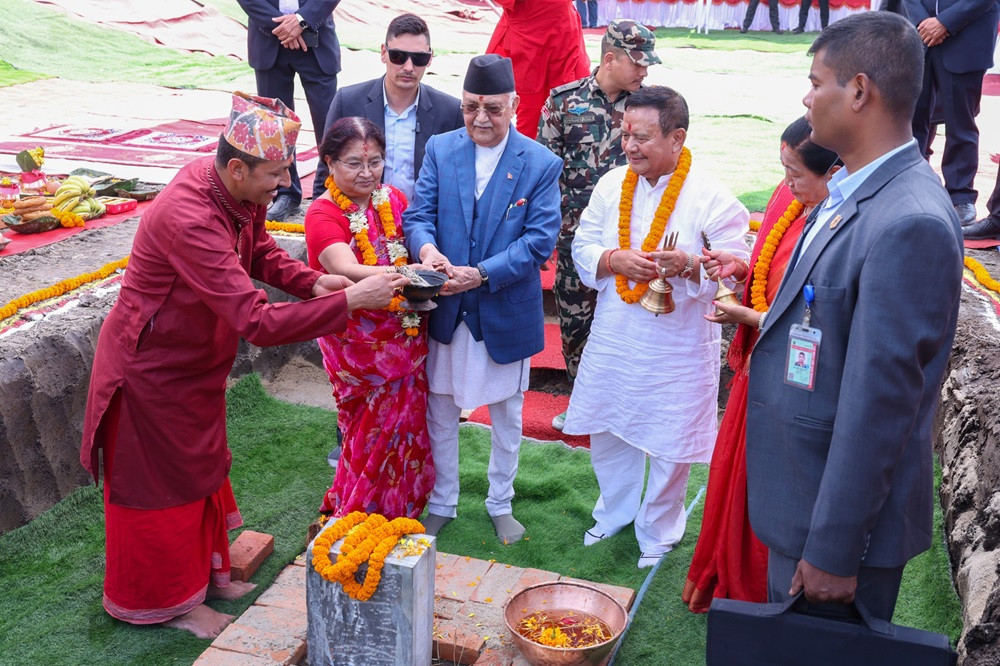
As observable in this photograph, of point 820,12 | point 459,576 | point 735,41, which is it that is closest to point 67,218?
point 459,576

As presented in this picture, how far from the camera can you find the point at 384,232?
4.20 metres

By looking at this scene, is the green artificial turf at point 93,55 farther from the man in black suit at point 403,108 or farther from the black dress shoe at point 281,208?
the man in black suit at point 403,108

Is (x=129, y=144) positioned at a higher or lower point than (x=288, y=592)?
higher

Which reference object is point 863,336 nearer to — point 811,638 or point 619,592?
point 811,638

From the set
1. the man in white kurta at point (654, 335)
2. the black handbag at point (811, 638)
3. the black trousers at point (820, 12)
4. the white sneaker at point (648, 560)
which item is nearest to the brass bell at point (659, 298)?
the man in white kurta at point (654, 335)

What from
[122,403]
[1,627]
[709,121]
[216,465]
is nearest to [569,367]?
[216,465]

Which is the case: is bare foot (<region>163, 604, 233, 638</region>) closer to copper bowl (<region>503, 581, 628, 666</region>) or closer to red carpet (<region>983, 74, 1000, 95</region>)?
copper bowl (<region>503, 581, 628, 666</region>)

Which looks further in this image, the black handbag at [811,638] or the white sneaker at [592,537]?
the white sneaker at [592,537]

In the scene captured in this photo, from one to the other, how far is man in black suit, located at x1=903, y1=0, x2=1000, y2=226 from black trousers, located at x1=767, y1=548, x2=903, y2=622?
4.49 meters

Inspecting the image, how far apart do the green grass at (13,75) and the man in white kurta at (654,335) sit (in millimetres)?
10989

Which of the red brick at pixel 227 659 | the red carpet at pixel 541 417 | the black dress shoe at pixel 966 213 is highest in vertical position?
the black dress shoe at pixel 966 213

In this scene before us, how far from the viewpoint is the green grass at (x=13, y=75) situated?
41.4ft

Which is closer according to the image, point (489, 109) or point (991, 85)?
point (489, 109)

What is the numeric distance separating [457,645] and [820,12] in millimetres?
18127
